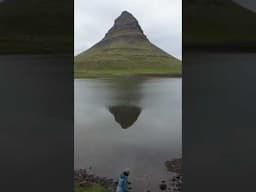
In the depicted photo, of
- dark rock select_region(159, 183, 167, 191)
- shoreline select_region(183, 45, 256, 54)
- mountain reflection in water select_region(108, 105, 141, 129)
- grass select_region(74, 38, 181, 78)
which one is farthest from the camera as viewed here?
grass select_region(74, 38, 181, 78)

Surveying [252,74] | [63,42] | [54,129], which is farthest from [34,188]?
[252,74]

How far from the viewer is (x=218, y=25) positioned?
1.70 m

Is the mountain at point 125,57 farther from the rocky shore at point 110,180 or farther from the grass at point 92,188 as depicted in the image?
the grass at point 92,188

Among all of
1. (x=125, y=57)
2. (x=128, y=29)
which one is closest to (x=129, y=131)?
(x=125, y=57)

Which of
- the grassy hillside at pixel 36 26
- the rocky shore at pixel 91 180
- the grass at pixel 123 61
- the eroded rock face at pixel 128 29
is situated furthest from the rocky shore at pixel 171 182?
the eroded rock face at pixel 128 29

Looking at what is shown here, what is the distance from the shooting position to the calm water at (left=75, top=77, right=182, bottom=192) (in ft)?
12.0

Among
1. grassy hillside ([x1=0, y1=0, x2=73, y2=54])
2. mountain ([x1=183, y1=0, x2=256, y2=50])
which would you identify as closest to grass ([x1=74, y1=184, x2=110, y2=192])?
grassy hillside ([x1=0, y1=0, x2=73, y2=54])

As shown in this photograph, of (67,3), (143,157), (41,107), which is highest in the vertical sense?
(67,3)

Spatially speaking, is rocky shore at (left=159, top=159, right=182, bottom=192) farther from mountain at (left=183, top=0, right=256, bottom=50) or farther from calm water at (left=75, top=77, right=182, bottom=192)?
mountain at (left=183, top=0, right=256, bottom=50)

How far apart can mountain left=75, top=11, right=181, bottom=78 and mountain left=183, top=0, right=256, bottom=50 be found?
98.6 inches

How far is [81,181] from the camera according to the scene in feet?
12.4

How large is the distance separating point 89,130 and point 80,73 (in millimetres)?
736

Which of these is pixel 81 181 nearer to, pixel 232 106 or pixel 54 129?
pixel 54 129

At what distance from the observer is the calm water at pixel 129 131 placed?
3.65 meters
